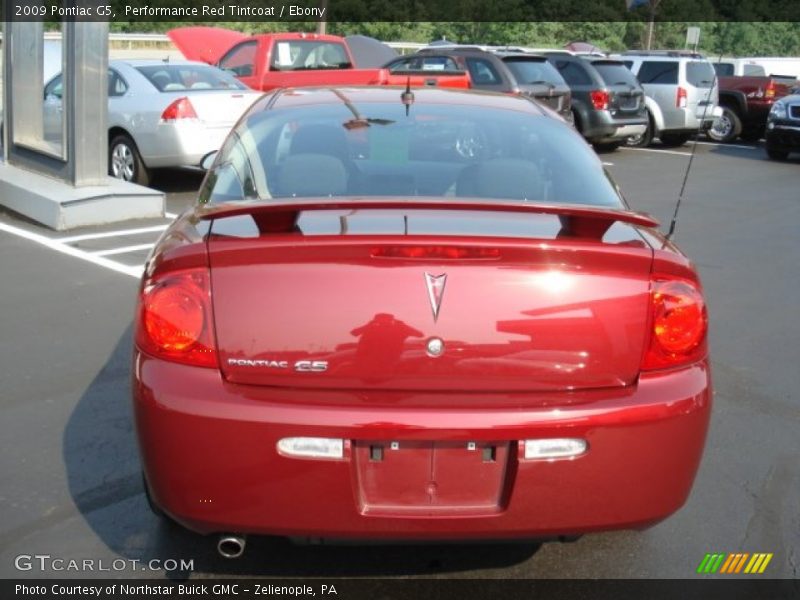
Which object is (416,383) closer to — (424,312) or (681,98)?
(424,312)

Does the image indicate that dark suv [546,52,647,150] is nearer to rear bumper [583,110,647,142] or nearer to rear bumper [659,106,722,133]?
rear bumper [583,110,647,142]

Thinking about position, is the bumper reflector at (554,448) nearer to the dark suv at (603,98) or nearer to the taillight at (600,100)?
the dark suv at (603,98)

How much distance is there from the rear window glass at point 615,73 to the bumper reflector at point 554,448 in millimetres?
16557

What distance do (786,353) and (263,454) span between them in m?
4.40

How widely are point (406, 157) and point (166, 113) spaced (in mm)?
7875

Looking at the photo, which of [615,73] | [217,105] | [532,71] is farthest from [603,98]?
[217,105]

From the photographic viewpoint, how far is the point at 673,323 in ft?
10.0

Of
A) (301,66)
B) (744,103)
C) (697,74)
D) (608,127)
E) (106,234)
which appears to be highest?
(697,74)

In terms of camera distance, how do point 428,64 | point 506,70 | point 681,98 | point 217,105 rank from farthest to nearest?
point 681,98
point 428,64
point 506,70
point 217,105

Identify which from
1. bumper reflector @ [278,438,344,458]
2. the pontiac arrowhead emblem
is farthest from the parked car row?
bumper reflector @ [278,438,344,458]

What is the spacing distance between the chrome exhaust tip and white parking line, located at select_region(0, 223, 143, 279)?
14.3ft

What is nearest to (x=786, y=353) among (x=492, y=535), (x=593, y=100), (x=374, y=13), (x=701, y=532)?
(x=701, y=532)

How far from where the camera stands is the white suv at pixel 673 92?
1967 cm

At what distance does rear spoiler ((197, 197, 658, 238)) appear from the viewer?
315 centimetres
